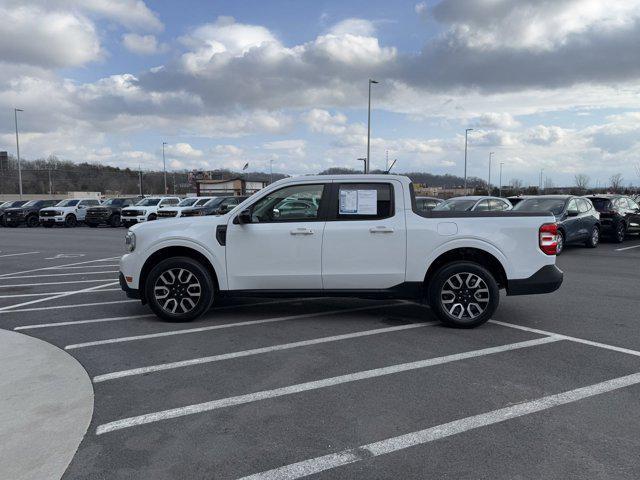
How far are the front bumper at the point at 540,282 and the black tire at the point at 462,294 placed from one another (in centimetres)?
30

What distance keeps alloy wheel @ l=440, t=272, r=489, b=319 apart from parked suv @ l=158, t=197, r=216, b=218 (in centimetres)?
2286

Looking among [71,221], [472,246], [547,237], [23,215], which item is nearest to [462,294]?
[472,246]

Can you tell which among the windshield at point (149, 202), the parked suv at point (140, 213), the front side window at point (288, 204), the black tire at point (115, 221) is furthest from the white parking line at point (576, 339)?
the black tire at point (115, 221)

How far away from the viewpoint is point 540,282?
6219 millimetres

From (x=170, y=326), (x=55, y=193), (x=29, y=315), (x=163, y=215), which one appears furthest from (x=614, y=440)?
(x=55, y=193)

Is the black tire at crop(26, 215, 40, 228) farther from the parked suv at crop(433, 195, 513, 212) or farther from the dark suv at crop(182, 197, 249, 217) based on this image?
the parked suv at crop(433, 195, 513, 212)

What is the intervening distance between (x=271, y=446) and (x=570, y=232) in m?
13.4

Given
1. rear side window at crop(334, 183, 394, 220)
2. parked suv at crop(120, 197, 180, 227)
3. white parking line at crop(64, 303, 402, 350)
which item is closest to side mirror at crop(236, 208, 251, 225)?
rear side window at crop(334, 183, 394, 220)

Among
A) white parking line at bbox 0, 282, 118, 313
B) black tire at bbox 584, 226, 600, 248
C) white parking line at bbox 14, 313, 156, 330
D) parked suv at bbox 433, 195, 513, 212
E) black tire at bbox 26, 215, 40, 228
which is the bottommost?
black tire at bbox 26, 215, 40, 228

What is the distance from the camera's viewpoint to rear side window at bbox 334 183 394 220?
633cm

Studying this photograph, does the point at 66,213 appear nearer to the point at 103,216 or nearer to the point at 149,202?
the point at 103,216

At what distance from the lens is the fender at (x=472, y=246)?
6219 millimetres

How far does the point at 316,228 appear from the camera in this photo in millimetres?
6285

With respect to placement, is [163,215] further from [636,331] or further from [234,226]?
[636,331]
